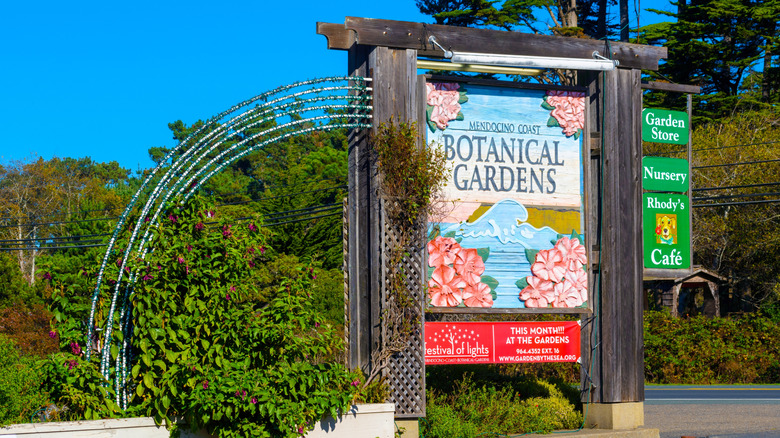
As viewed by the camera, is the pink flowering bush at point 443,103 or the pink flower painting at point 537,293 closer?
the pink flowering bush at point 443,103

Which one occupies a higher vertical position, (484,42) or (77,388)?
(484,42)

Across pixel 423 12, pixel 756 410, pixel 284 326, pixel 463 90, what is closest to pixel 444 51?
pixel 463 90

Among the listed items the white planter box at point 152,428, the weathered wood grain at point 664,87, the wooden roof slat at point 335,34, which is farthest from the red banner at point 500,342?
the wooden roof slat at point 335,34

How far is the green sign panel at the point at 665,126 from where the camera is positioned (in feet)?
45.3

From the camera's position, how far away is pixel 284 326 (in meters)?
9.80

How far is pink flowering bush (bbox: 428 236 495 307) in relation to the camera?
1218 centimetres

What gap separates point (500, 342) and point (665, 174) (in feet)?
13.0

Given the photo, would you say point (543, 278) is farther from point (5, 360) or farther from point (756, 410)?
point (5, 360)

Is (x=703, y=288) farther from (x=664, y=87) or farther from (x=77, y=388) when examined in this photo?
(x=77, y=388)

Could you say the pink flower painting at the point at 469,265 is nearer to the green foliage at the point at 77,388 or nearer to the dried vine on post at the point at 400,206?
the dried vine on post at the point at 400,206

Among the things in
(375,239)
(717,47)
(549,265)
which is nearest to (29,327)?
(375,239)

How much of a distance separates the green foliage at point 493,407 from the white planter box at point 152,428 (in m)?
1.47

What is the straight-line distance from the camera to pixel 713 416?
15.7 meters

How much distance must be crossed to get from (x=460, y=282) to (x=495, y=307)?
68 cm
